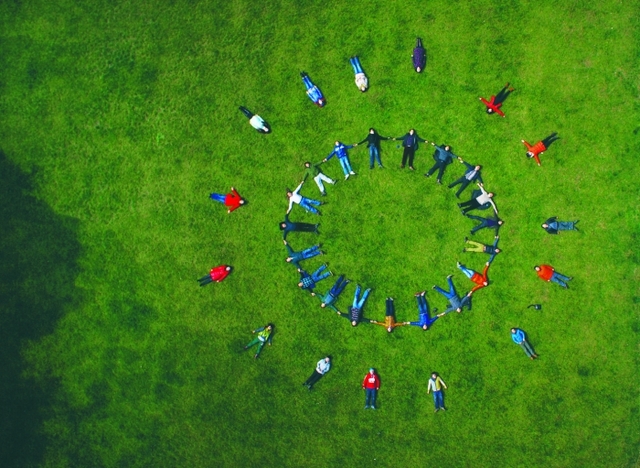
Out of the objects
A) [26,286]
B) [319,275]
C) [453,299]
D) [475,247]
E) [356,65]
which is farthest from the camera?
[26,286]

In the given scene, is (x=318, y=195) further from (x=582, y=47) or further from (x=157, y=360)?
(x=582, y=47)

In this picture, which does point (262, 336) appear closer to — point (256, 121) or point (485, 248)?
point (256, 121)

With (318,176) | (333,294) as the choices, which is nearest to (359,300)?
(333,294)

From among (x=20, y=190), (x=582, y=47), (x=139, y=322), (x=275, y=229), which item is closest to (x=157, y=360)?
(x=139, y=322)

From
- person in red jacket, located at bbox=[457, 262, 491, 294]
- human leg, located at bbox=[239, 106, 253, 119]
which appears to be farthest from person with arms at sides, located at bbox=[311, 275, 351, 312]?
human leg, located at bbox=[239, 106, 253, 119]

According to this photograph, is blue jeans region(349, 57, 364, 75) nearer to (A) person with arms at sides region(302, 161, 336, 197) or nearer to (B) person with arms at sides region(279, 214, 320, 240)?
(A) person with arms at sides region(302, 161, 336, 197)

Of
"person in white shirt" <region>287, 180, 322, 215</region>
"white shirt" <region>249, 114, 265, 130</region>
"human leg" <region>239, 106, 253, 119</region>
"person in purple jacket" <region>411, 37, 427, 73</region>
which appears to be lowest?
"person in white shirt" <region>287, 180, 322, 215</region>

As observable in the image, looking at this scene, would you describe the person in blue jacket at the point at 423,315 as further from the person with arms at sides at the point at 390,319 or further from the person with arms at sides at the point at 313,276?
the person with arms at sides at the point at 313,276
